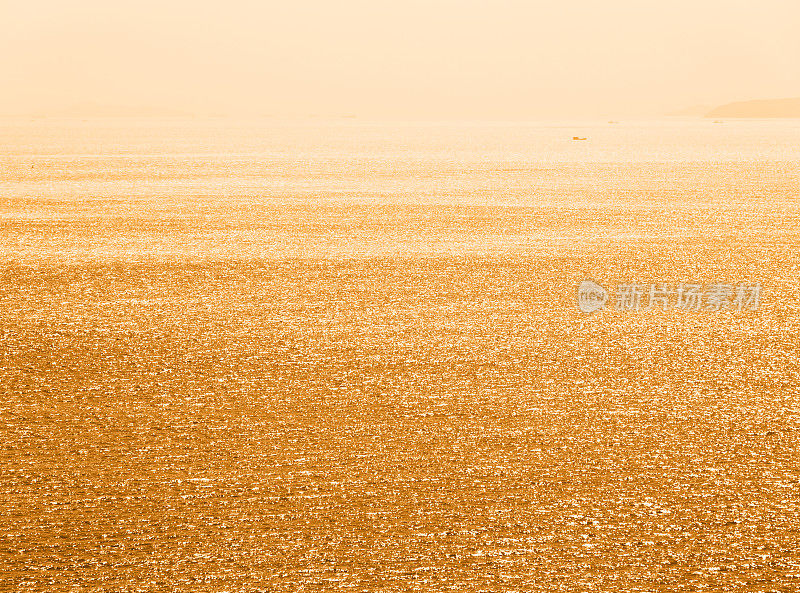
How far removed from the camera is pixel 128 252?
6820 mm

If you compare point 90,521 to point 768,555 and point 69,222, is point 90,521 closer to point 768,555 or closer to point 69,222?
point 768,555

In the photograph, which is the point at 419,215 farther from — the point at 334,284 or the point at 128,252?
the point at 334,284

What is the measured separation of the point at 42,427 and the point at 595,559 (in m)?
1.87

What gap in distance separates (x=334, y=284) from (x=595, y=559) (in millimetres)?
3459

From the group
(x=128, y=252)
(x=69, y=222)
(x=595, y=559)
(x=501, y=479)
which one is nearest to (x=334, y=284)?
(x=128, y=252)

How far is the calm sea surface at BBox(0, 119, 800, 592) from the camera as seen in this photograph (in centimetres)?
223

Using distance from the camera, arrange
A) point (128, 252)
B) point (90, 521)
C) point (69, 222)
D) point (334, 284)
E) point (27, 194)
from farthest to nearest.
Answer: point (27, 194) → point (69, 222) → point (128, 252) → point (334, 284) → point (90, 521)

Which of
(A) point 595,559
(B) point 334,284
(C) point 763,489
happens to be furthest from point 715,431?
(B) point 334,284

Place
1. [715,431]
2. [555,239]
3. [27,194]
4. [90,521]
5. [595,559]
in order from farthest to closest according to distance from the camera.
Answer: [27,194], [555,239], [715,431], [90,521], [595,559]

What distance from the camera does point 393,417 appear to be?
10.6 ft

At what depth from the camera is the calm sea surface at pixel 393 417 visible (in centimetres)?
223

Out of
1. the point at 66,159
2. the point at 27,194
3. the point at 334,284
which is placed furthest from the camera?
the point at 66,159

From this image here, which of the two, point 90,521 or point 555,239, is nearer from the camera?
point 90,521

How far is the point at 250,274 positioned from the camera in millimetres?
5848
